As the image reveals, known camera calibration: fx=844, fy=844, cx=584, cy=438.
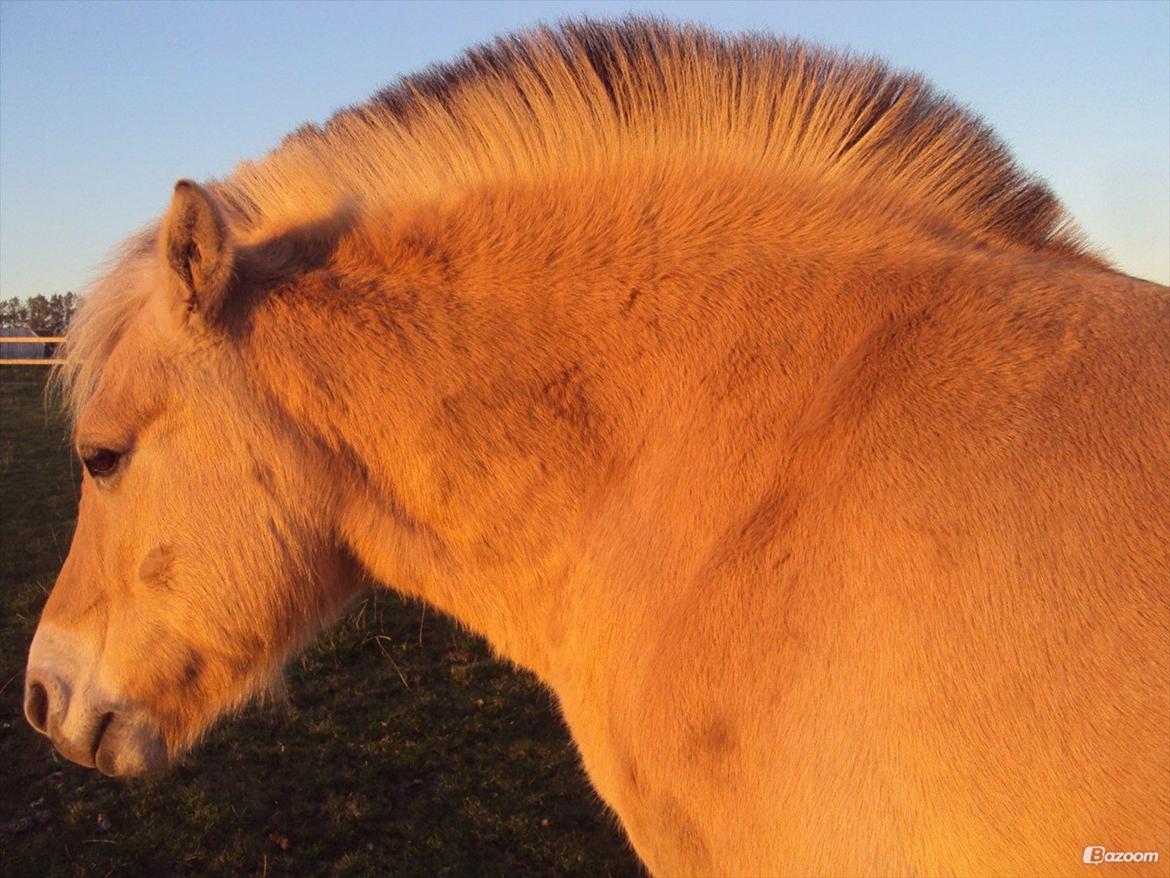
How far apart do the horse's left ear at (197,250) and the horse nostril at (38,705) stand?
4.78ft

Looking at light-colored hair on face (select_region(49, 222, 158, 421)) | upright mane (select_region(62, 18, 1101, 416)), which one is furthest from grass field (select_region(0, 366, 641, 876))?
upright mane (select_region(62, 18, 1101, 416))

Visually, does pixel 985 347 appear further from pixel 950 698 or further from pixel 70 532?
pixel 70 532

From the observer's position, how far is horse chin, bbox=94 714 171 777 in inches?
112

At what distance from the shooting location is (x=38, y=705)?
9.61 feet

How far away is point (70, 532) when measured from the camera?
35.3ft

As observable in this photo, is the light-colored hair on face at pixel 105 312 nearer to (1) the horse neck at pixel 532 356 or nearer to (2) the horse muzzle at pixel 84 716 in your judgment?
(1) the horse neck at pixel 532 356

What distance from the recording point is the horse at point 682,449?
5.93 ft

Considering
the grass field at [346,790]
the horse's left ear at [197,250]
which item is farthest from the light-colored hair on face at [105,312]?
the grass field at [346,790]

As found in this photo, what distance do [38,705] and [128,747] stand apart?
377 mm

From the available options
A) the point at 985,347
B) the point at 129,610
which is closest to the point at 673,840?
the point at 985,347

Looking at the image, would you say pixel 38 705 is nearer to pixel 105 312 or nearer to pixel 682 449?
pixel 105 312

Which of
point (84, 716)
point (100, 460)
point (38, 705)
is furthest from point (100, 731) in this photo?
point (100, 460)

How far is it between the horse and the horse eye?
1 centimetres

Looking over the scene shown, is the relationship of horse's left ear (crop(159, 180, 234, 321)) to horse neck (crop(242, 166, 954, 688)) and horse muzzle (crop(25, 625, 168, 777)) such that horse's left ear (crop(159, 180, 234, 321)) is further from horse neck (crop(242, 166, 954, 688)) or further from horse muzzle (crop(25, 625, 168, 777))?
horse muzzle (crop(25, 625, 168, 777))
